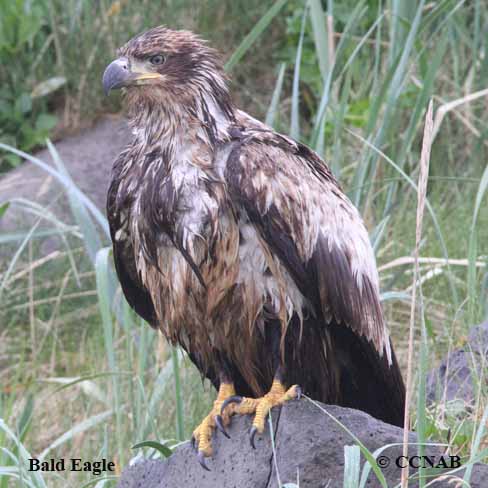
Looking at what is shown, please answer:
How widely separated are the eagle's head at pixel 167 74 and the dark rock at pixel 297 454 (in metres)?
0.95

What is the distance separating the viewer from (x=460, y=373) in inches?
157

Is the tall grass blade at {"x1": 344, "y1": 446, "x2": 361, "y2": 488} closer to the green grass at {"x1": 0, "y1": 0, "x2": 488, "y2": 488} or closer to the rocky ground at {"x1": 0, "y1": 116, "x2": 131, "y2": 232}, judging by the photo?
the green grass at {"x1": 0, "y1": 0, "x2": 488, "y2": 488}

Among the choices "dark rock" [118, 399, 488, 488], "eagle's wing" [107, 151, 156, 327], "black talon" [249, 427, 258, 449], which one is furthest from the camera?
"eagle's wing" [107, 151, 156, 327]

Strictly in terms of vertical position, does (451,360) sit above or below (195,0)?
below

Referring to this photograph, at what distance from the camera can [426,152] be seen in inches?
99.0

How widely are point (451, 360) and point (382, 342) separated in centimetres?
60

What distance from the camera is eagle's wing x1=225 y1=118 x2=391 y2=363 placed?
3254mm

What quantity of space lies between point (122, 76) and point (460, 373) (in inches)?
61.0

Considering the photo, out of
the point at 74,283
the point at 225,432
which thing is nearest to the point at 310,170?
the point at 225,432

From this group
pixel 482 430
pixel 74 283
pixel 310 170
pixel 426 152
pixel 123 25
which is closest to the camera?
pixel 426 152

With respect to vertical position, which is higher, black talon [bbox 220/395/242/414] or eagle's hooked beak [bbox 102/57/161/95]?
eagle's hooked beak [bbox 102/57/161/95]

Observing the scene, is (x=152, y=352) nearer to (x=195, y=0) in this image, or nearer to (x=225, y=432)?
(x=225, y=432)

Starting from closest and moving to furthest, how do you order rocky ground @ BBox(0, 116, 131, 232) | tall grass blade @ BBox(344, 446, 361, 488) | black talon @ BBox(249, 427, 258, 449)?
tall grass blade @ BBox(344, 446, 361, 488) → black talon @ BBox(249, 427, 258, 449) → rocky ground @ BBox(0, 116, 131, 232)

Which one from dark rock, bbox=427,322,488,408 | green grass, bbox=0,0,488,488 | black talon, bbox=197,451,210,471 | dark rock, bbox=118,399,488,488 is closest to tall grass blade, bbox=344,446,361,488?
green grass, bbox=0,0,488,488
